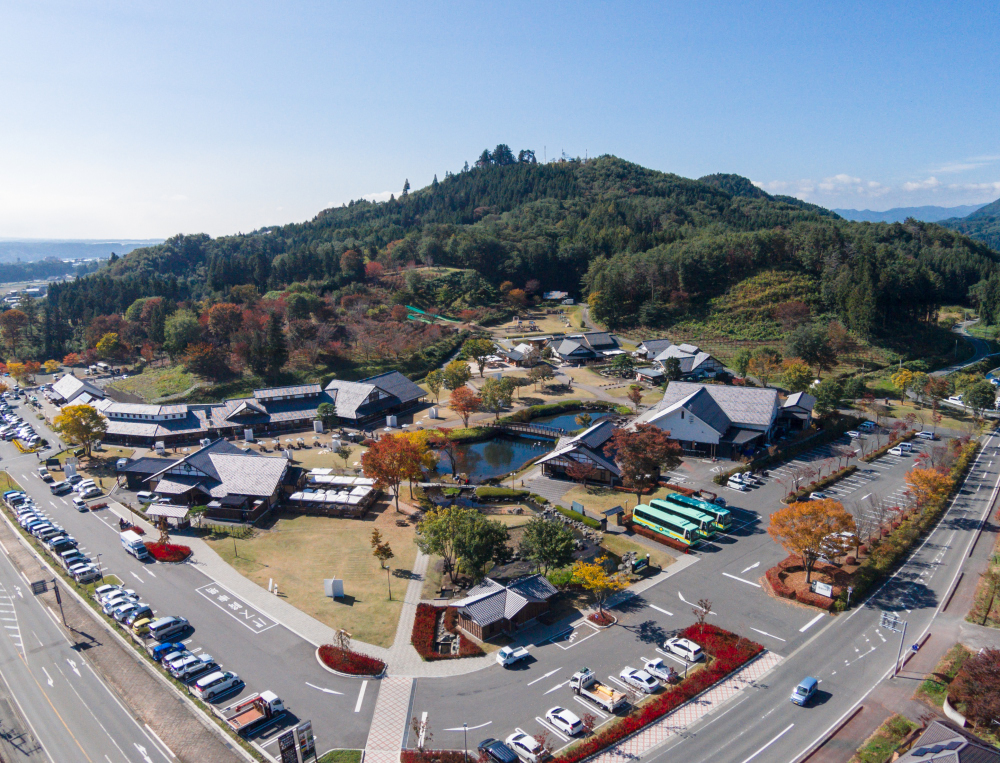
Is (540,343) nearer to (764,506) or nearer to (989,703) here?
(764,506)

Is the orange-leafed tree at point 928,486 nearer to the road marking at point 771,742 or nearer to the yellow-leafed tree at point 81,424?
the road marking at point 771,742

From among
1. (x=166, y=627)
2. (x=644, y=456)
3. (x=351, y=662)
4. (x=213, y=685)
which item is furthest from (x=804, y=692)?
Answer: (x=166, y=627)

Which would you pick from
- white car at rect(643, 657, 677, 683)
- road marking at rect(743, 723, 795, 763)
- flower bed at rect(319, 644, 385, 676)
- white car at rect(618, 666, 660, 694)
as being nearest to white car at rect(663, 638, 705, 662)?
white car at rect(643, 657, 677, 683)

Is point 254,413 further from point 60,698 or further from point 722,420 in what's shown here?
point 722,420

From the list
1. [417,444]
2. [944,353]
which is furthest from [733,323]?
[417,444]

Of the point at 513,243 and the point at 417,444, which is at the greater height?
the point at 513,243

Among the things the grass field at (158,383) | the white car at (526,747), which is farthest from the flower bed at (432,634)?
the grass field at (158,383)
